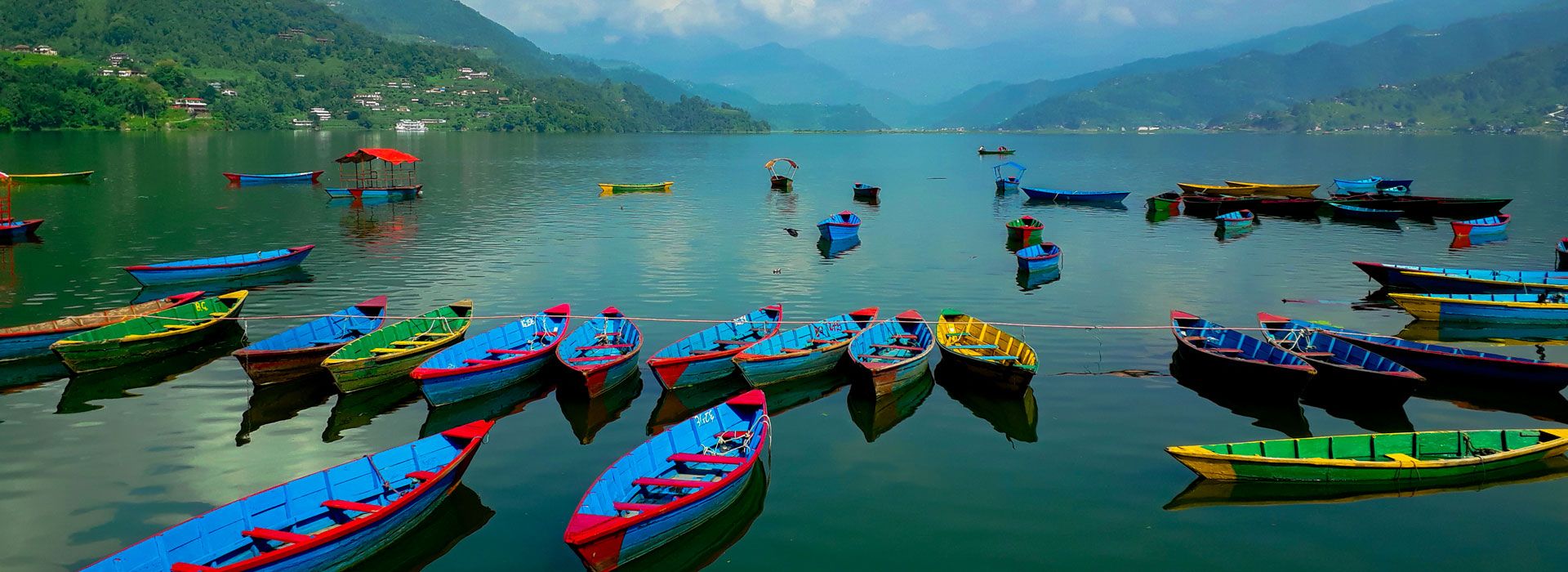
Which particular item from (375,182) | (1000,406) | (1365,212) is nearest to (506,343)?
(1000,406)

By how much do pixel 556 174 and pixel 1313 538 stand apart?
113 m

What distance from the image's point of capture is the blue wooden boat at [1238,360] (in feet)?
85.4

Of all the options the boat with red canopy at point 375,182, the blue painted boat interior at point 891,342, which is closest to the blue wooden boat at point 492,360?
the blue painted boat interior at point 891,342

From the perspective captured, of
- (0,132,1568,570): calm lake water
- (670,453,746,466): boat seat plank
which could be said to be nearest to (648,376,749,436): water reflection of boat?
(0,132,1568,570): calm lake water

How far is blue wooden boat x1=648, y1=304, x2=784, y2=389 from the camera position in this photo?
2717cm

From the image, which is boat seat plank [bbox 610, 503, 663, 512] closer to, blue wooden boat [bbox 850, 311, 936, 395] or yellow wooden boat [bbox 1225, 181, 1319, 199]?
blue wooden boat [bbox 850, 311, 936, 395]

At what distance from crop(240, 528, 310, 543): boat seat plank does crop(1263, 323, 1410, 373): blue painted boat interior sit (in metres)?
26.5

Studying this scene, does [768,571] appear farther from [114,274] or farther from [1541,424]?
[114,274]

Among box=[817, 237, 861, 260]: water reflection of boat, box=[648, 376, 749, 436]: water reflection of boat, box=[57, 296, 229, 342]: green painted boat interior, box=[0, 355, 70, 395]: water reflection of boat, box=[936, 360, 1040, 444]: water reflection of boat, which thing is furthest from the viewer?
box=[817, 237, 861, 260]: water reflection of boat

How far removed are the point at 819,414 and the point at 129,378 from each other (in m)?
21.1

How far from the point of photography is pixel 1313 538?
1900 centimetres

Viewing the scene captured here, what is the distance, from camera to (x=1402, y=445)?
70.7 ft

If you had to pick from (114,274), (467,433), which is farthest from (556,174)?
(467,433)

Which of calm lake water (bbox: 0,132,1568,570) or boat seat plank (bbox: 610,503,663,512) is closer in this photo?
boat seat plank (bbox: 610,503,663,512)
